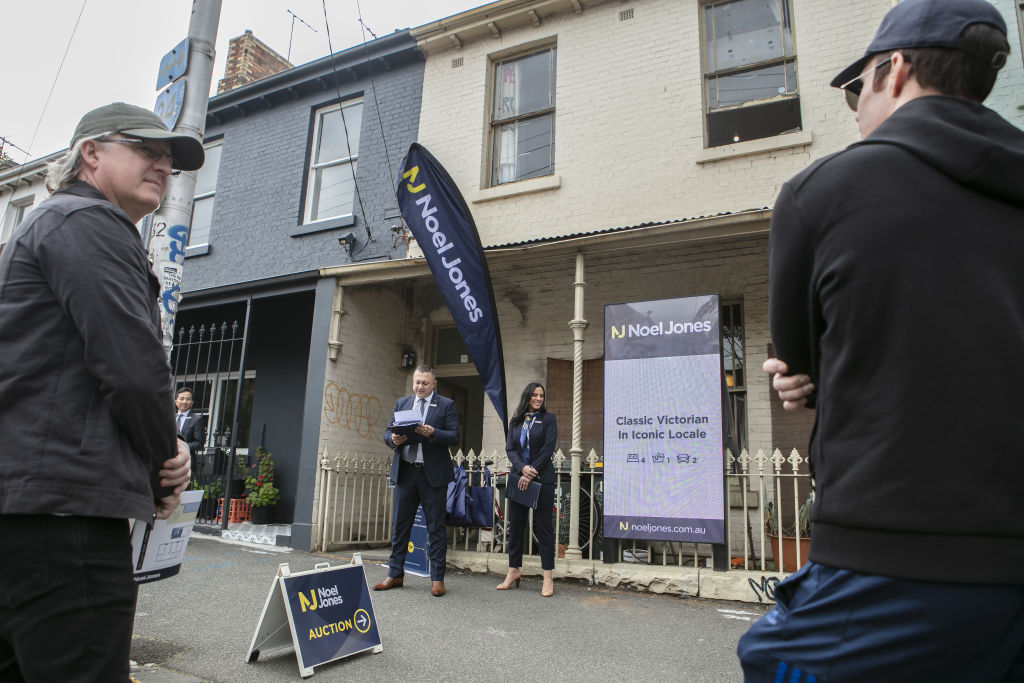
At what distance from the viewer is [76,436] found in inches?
58.4

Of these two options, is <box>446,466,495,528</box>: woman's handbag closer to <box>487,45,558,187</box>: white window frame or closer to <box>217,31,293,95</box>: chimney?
<box>487,45,558,187</box>: white window frame

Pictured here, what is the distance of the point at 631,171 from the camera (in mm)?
8188

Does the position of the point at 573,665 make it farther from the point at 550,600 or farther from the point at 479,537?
the point at 479,537

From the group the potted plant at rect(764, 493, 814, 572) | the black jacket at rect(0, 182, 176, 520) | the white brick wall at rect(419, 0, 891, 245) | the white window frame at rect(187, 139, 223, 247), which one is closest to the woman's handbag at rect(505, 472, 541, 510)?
the potted plant at rect(764, 493, 814, 572)

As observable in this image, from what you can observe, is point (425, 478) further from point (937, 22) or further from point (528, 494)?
point (937, 22)

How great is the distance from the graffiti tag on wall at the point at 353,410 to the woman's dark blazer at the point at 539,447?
3.35m

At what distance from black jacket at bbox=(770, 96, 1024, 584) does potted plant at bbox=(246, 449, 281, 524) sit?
30.7 ft

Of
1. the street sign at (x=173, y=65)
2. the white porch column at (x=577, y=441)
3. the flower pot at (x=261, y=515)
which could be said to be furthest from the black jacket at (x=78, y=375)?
the flower pot at (x=261, y=515)

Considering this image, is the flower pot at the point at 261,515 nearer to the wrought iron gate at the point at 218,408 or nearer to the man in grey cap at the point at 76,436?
the wrought iron gate at the point at 218,408

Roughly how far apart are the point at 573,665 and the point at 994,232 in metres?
3.58

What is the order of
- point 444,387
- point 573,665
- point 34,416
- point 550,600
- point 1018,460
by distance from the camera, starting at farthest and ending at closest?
1. point 444,387
2. point 550,600
3. point 573,665
4. point 34,416
5. point 1018,460

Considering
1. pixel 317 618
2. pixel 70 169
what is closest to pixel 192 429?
pixel 317 618

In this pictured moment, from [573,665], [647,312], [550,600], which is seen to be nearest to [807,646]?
[573,665]

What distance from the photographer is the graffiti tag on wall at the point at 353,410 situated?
29.2 feet
